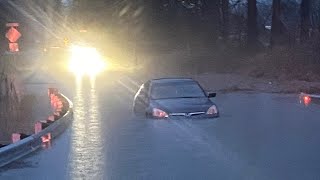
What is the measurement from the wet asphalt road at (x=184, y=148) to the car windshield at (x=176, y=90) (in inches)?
38.4

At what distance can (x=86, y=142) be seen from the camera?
1634 centimetres

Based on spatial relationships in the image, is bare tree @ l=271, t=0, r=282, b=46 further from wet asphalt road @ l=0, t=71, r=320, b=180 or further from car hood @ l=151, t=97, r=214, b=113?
car hood @ l=151, t=97, r=214, b=113

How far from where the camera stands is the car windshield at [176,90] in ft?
71.4

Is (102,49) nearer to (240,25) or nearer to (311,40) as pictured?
(240,25)

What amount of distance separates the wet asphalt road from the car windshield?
975 millimetres

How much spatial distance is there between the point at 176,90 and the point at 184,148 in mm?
7323

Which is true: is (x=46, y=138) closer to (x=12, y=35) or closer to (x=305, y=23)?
(x=12, y=35)

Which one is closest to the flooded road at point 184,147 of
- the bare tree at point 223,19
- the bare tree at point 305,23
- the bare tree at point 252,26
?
the bare tree at point 305,23

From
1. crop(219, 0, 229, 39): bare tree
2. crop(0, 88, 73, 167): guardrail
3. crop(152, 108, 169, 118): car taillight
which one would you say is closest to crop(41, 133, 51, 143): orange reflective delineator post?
crop(0, 88, 73, 167): guardrail

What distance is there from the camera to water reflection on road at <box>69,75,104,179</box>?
480 inches

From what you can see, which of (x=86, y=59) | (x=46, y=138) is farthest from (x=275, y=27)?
(x=46, y=138)

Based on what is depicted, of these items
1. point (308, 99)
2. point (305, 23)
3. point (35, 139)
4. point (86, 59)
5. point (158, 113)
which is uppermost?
point (305, 23)

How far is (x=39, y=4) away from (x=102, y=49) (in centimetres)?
689

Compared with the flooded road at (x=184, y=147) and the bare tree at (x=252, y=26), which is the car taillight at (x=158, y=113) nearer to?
the flooded road at (x=184, y=147)
